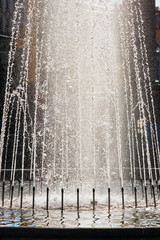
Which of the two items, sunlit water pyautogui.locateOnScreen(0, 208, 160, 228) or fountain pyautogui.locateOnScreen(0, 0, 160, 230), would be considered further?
fountain pyautogui.locateOnScreen(0, 0, 160, 230)

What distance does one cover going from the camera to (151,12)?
129ft

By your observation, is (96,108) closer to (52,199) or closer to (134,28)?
(134,28)


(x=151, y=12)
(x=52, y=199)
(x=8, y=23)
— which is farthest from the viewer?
(x=8, y=23)

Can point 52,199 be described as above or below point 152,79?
below

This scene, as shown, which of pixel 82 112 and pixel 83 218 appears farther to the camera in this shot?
pixel 82 112

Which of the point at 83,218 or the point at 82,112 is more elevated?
the point at 82,112

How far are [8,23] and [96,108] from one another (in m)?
36.3

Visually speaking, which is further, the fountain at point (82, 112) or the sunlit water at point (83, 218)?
the fountain at point (82, 112)

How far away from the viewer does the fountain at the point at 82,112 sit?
1795 centimetres

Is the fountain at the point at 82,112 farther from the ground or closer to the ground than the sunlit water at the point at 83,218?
farther from the ground

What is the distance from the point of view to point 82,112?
90.6 ft

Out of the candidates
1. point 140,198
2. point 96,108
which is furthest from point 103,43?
point 140,198

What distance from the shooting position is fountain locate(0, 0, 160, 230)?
18.0m

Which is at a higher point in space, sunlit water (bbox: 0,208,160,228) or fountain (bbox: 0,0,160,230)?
fountain (bbox: 0,0,160,230)
